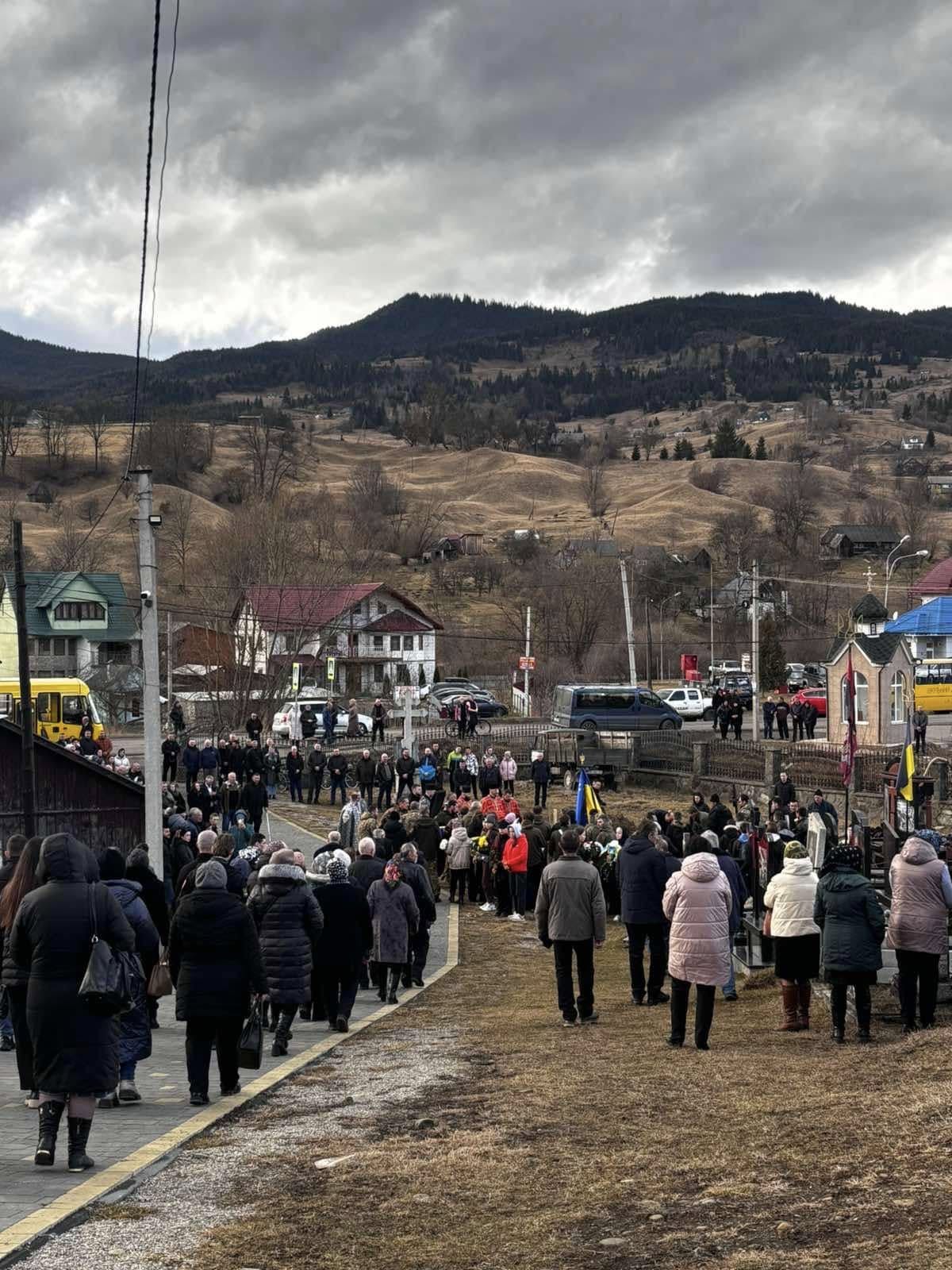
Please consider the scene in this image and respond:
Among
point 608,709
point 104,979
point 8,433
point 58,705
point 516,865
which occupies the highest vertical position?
point 8,433

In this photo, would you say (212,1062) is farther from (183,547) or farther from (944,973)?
(183,547)

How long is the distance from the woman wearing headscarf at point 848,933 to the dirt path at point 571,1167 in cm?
32

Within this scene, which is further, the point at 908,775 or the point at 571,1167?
the point at 908,775

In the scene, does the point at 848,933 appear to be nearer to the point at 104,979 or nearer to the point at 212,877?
the point at 212,877

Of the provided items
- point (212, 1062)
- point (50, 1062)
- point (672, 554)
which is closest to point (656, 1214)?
point (50, 1062)

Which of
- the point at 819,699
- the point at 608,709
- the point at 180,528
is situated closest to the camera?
the point at 608,709

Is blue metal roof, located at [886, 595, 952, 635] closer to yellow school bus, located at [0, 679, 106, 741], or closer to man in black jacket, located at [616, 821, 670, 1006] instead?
yellow school bus, located at [0, 679, 106, 741]

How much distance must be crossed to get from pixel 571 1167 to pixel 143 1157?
2.26 metres

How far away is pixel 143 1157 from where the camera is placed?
8.02 m

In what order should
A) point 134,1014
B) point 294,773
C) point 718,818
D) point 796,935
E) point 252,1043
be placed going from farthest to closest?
point 294,773
point 718,818
point 796,935
point 252,1043
point 134,1014

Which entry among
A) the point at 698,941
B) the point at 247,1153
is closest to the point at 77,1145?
the point at 247,1153

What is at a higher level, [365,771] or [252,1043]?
[365,771]

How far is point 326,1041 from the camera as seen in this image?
1213 cm

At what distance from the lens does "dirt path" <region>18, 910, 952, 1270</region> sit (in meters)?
6.24
